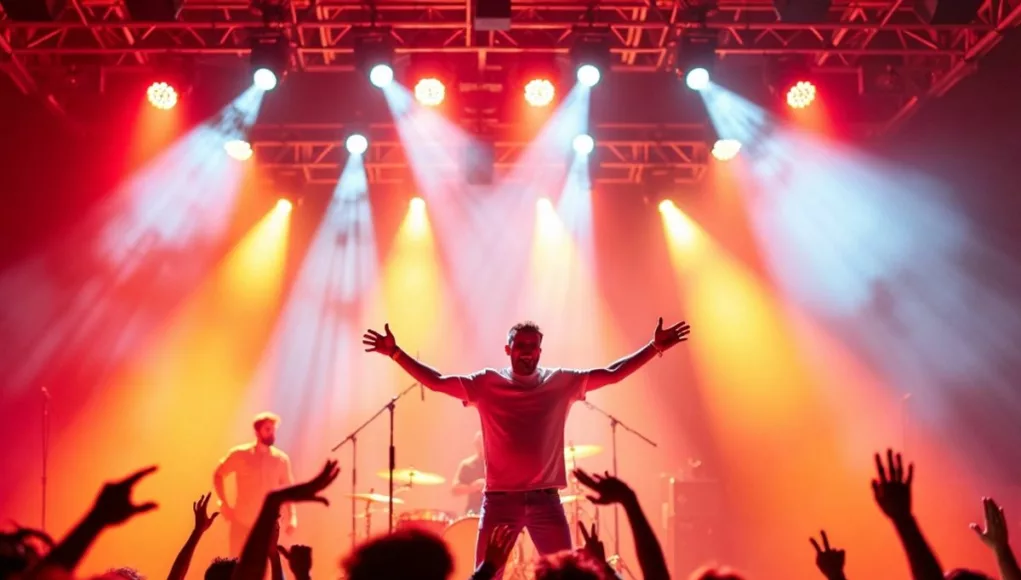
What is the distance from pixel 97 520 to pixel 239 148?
1008 cm

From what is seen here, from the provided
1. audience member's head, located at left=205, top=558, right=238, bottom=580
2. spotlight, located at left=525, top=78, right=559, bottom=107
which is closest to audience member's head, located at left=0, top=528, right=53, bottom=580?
audience member's head, located at left=205, top=558, right=238, bottom=580

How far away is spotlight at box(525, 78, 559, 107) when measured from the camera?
10.8 metres

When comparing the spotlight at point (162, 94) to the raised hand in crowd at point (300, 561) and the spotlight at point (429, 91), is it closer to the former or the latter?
the spotlight at point (429, 91)

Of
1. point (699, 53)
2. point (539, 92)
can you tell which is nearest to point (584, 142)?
point (539, 92)

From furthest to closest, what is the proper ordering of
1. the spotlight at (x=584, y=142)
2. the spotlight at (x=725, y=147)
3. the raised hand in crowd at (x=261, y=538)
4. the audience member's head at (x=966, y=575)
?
the spotlight at (x=584, y=142) → the spotlight at (x=725, y=147) → the raised hand in crowd at (x=261, y=538) → the audience member's head at (x=966, y=575)

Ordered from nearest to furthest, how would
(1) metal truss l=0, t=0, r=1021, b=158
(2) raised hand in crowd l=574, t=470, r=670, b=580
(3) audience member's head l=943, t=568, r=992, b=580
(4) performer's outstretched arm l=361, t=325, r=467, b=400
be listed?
1. (3) audience member's head l=943, t=568, r=992, b=580
2. (2) raised hand in crowd l=574, t=470, r=670, b=580
3. (4) performer's outstretched arm l=361, t=325, r=467, b=400
4. (1) metal truss l=0, t=0, r=1021, b=158

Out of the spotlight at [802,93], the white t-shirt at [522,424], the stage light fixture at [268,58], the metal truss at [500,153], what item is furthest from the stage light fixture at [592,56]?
the white t-shirt at [522,424]

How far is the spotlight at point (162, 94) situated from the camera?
35.4 feet

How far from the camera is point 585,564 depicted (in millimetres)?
2738

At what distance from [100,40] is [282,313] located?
510 centimetres

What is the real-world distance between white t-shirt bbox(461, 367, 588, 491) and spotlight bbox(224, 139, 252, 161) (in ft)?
23.5

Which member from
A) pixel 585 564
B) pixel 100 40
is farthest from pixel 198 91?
pixel 585 564

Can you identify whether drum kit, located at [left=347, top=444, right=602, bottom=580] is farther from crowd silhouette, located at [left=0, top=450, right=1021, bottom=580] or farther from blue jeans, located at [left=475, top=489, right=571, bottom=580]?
crowd silhouette, located at [left=0, top=450, right=1021, bottom=580]

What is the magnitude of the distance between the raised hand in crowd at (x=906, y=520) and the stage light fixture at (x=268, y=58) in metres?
8.11
